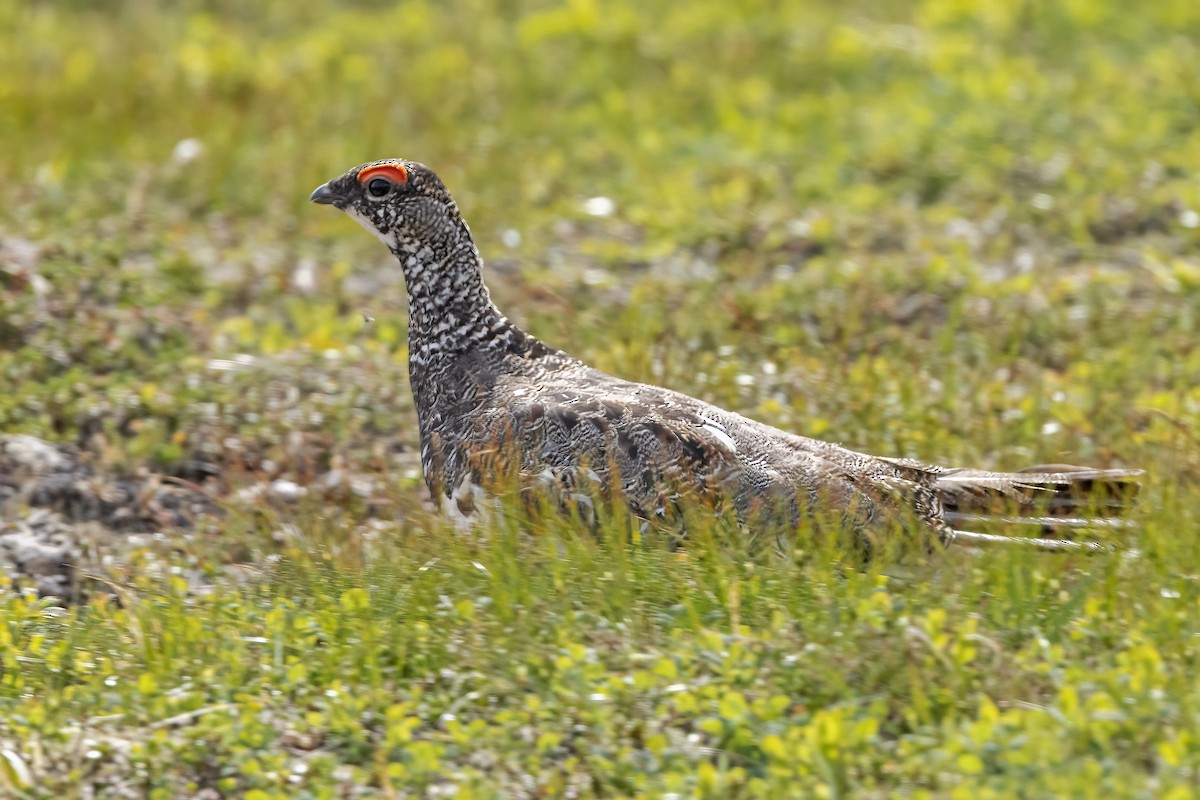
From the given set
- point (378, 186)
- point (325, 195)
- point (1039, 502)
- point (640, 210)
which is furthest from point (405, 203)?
point (640, 210)

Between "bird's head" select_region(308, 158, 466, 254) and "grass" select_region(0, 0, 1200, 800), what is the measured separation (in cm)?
102

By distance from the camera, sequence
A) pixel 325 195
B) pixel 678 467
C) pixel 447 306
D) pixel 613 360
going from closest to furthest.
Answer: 1. pixel 678 467
2. pixel 447 306
3. pixel 325 195
4. pixel 613 360

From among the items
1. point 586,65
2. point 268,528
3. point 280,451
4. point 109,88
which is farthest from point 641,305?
point 109,88

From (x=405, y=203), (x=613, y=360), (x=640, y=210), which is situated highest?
(x=640, y=210)

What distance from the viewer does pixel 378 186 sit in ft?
20.7

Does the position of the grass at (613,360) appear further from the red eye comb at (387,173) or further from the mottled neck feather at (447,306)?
the red eye comb at (387,173)

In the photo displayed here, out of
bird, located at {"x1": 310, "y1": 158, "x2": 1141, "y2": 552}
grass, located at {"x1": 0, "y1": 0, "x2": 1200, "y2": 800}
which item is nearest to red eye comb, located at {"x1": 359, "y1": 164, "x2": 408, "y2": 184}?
bird, located at {"x1": 310, "y1": 158, "x2": 1141, "y2": 552}

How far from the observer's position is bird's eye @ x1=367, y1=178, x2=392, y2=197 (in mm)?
6305

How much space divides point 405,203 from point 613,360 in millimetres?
1608

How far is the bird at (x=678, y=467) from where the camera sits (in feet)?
17.7

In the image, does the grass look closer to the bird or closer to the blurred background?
the blurred background

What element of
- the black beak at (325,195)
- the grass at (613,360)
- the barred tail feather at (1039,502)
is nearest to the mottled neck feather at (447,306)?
the black beak at (325,195)

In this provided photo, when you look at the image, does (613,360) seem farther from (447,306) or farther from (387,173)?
(387,173)

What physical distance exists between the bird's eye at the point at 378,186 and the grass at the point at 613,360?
1171 millimetres
